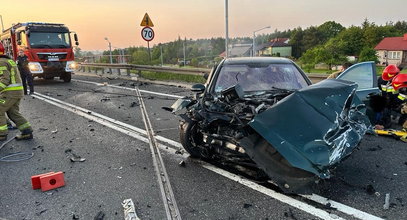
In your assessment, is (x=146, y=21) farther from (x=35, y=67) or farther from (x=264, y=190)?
(x=264, y=190)

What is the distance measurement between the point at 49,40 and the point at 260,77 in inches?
545

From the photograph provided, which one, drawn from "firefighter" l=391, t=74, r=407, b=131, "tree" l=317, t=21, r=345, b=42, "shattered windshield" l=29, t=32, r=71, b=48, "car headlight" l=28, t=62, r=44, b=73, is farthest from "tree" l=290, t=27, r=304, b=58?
"firefighter" l=391, t=74, r=407, b=131

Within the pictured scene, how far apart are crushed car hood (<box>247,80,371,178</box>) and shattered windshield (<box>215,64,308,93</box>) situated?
1026 mm

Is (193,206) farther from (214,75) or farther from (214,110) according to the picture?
(214,75)

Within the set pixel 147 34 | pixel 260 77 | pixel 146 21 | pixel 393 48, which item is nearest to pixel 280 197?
pixel 260 77

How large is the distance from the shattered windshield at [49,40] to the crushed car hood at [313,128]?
14739mm

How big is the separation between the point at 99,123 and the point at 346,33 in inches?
2132

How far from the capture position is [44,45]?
48.1 feet

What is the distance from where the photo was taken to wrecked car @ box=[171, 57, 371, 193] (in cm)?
293

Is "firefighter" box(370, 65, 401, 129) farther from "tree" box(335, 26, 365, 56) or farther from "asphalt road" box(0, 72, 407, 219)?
"tree" box(335, 26, 365, 56)

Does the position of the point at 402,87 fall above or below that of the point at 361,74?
below

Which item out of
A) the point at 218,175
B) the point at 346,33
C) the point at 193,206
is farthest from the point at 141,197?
the point at 346,33

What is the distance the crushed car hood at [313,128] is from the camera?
2.84 metres

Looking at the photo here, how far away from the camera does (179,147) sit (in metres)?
5.02
